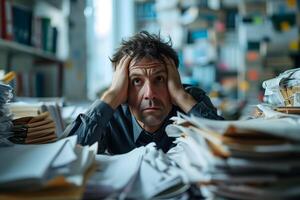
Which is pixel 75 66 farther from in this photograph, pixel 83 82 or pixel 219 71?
pixel 219 71

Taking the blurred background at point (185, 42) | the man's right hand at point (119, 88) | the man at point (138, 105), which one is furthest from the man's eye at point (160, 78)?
the blurred background at point (185, 42)

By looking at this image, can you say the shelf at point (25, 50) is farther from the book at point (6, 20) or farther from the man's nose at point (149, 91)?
the man's nose at point (149, 91)

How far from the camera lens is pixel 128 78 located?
1.26 m

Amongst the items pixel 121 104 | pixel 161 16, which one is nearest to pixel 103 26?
pixel 161 16

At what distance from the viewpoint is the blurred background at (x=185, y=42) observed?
296 centimetres

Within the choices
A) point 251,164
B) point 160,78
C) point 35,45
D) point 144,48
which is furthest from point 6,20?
point 251,164

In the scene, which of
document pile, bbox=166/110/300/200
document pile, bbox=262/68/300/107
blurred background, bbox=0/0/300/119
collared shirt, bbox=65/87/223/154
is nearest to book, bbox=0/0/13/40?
blurred background, bbox=0/0/300/119

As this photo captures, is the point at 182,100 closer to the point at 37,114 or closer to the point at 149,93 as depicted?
the point at 149,93

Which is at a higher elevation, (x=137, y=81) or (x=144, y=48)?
(x=144, y=48)

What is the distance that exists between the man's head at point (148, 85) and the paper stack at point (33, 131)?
28cm

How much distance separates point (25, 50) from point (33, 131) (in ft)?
5.11

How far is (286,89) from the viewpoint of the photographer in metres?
1.12

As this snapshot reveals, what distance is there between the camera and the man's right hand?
48.4 inches

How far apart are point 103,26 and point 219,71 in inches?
63.6
